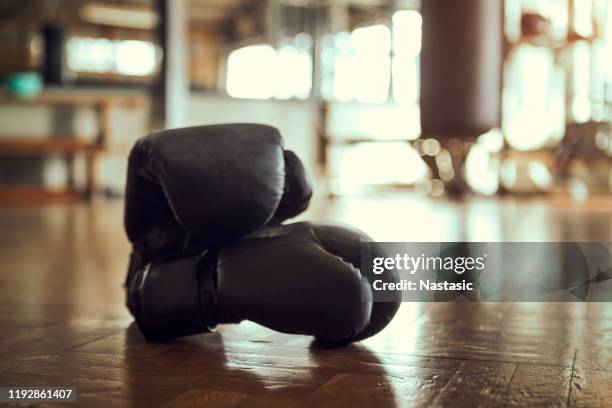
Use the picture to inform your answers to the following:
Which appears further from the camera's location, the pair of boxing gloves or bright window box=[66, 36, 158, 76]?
bright window box=[66, 36, 158, 76]

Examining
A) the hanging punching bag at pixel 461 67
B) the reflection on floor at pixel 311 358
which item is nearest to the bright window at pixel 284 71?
the hanging punching bag at pixel 461 67

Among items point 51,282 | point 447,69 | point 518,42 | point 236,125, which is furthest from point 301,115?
point 236,125

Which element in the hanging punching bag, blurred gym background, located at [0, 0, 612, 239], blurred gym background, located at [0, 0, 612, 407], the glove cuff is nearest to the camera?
blurred gym background, located at [0, 0, 612, 407]

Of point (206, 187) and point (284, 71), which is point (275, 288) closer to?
point (206, 187)

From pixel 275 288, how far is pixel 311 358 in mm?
103

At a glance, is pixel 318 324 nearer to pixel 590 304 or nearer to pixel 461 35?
pixel 590 304

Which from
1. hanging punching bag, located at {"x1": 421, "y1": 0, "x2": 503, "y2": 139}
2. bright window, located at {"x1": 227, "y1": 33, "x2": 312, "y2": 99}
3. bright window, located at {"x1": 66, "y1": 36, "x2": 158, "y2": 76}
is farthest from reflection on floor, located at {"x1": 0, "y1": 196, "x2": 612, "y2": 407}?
bright window, located at {"x1": 66, "y1": 36, "x2": 158, "y2": 76}

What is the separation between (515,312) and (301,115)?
21.6 ft

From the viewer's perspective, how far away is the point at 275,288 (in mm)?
1046

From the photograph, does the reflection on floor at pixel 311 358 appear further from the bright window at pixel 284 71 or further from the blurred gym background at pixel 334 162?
the bright window at pixel 284 71

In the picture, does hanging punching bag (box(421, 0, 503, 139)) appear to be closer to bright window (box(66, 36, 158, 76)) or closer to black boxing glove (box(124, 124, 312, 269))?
black boxing glove (box(124, 124, 312, 269))

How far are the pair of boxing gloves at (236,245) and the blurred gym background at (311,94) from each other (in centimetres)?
280

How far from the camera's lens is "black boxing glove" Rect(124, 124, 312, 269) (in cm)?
104

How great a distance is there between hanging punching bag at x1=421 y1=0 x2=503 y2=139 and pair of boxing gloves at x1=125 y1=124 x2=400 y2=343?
4.20 ft
